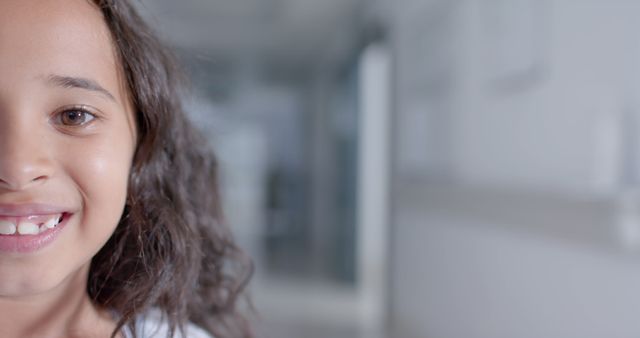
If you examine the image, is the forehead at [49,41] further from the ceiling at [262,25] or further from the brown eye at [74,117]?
the ceiling at [262,25]

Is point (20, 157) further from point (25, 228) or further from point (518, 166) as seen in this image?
point (518, 166)

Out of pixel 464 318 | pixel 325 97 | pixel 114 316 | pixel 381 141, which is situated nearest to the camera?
pixel 114 316

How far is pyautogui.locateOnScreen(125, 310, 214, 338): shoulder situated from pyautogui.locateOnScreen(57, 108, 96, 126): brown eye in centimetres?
29

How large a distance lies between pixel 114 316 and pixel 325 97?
260 inches

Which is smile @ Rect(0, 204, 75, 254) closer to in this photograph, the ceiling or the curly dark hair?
the curly dark hair

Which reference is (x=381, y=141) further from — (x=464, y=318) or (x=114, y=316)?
(x=114, y=316)

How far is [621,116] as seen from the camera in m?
1.49

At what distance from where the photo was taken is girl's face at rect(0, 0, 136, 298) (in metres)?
0.65

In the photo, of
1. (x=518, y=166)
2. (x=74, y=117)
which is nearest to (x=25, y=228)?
(x=74, y=117)

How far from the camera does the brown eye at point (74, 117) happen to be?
0.70 meters

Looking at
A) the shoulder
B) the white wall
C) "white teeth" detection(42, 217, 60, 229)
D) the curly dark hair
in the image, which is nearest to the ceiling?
the white wall

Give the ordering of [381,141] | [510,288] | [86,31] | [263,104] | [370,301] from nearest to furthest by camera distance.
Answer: [86,31]
[510,288]
[381,141]
[370,301]
[263,104]

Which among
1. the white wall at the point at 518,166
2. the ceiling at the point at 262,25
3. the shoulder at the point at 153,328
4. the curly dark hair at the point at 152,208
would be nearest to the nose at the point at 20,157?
the curly dark hair at the point at 152,208

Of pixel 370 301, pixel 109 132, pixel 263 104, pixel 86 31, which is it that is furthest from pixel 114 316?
pixel 263 104
